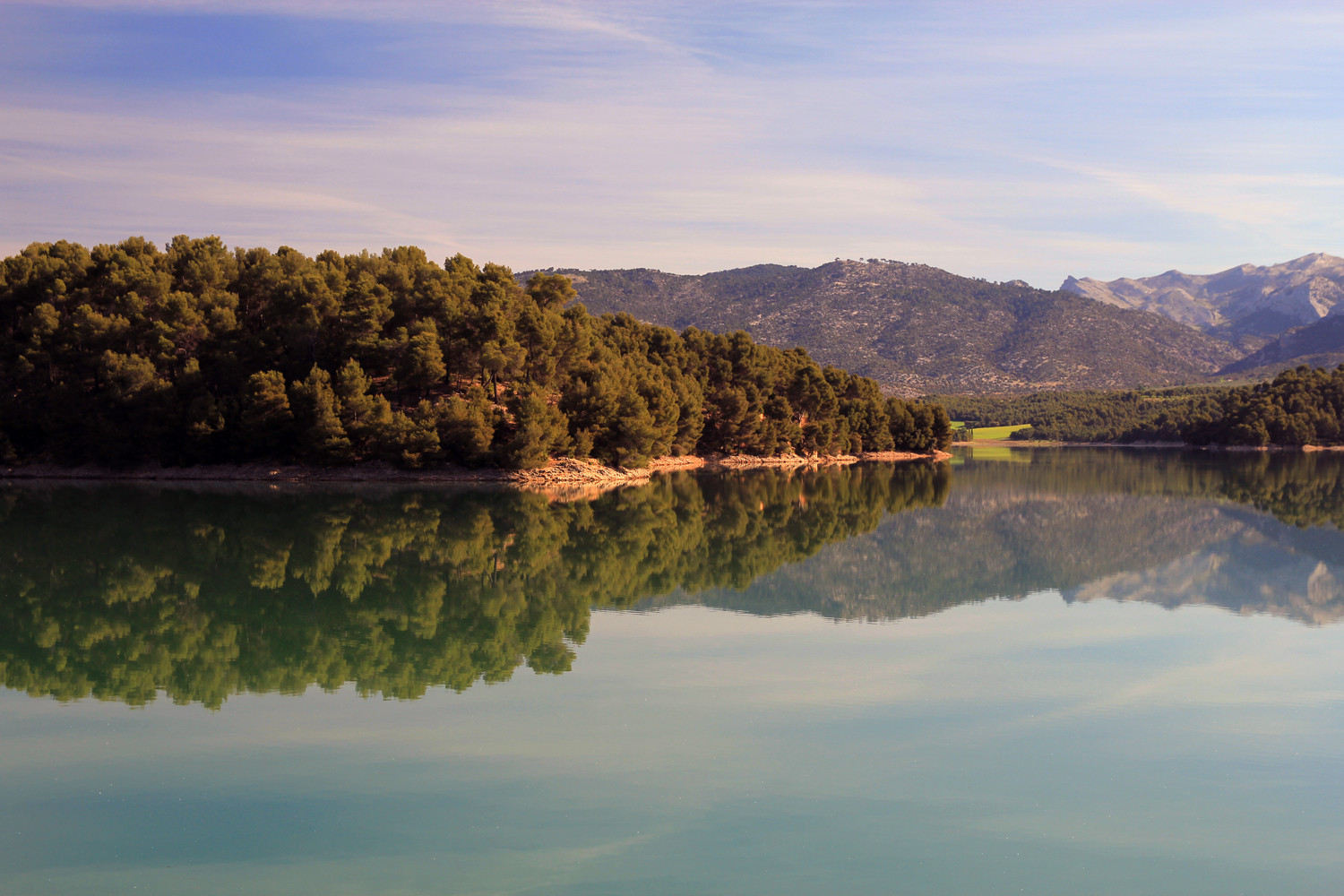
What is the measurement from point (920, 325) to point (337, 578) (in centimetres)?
17223

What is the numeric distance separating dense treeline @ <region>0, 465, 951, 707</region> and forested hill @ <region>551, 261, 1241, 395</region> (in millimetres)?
132217

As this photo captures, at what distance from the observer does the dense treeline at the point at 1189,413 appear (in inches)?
3954

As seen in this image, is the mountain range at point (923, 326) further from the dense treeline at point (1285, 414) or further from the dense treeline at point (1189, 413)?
the dense treeline at point (1285, 414)

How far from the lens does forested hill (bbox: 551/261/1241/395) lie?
169875mm

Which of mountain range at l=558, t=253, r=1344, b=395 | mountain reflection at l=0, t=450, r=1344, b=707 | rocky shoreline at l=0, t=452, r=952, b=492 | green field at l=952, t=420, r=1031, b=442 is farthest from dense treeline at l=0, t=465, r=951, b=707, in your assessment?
mountain range at l=558, t=253, r=1344, b=395

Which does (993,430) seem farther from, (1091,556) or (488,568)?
(488,568)

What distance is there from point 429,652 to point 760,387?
61.2 metres

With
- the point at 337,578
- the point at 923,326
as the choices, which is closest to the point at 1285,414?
the point at 923,326

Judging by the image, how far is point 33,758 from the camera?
29.7ft

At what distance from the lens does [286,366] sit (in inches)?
1909

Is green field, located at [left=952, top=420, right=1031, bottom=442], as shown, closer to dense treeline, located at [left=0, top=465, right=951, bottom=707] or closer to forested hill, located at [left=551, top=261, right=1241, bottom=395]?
forested hill, located at [left=551, top=261, right=1241, bottom=395]

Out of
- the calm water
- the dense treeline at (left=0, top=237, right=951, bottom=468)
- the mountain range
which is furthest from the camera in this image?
the mountain range

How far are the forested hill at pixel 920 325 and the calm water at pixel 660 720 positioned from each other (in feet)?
477

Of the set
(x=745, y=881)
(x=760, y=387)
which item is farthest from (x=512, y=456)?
(x=745, y=881)
